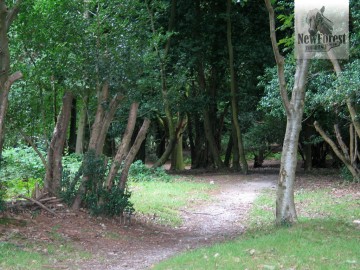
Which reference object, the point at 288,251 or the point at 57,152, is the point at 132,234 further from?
the point at 288,251

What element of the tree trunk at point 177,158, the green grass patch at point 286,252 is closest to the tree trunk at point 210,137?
the tree trunk at point 177,158

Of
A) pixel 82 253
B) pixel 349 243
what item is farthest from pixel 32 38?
pixel 349 243

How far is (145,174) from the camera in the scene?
2142 centimetres

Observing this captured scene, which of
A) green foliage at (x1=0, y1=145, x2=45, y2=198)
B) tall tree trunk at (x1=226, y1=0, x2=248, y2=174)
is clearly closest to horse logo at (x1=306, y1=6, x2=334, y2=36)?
green foliage at (x1=0, y1=145, x2=45, y2=198)

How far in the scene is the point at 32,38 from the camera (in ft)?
35.5

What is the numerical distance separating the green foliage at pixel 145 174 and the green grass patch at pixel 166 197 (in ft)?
2.75

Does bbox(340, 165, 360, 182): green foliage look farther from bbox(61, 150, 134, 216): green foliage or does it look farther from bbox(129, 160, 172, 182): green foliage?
bbox(61, 150, 134, 216): green foliage

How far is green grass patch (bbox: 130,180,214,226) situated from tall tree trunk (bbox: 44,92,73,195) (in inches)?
122

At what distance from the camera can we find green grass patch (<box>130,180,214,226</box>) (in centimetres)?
1337

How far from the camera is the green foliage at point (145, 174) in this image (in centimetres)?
2061

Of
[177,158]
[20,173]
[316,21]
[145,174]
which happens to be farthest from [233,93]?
[316,21]

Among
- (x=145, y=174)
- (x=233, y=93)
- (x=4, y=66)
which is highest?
(x=233, y=93)

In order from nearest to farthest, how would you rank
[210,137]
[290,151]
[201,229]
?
[290,151] → [201,229] → [210,137]

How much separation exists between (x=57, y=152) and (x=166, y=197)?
18.8ft
